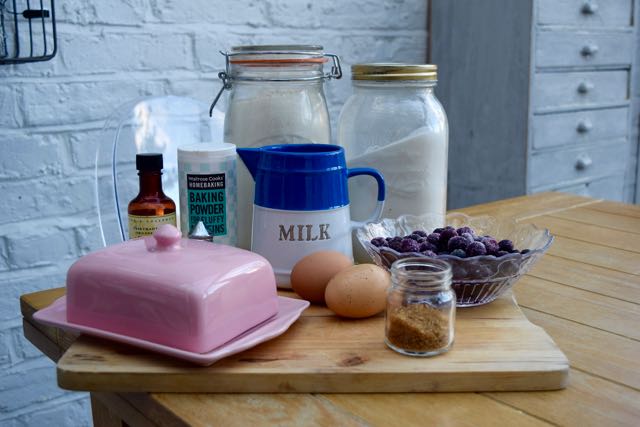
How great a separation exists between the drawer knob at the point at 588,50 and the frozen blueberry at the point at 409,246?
1575 mm

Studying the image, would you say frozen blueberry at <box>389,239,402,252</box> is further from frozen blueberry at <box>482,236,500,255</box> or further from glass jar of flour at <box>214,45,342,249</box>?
glass jar of flour at <box>214,45,342,249</box>

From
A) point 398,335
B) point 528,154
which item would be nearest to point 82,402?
point 398,335

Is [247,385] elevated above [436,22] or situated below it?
below

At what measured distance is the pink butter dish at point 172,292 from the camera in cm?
59

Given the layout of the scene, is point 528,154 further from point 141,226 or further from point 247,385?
point 247,385

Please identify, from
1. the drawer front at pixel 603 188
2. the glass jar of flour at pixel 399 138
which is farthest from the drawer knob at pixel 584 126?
the glass jar of flour at pixel 399 138

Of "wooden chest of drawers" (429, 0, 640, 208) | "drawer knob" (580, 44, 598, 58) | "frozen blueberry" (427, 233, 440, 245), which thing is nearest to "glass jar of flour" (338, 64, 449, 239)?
"frozen blueberry" (427, 233, 440, 245)

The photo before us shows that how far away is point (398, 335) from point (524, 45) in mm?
1528

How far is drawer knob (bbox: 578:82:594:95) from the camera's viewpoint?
6.88 feet

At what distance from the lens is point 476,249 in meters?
0.71

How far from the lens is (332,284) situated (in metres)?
0.72

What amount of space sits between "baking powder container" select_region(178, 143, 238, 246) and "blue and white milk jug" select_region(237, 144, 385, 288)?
0.16ft

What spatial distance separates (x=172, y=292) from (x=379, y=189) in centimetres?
34

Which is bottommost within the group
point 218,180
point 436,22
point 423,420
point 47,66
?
point 423,420
